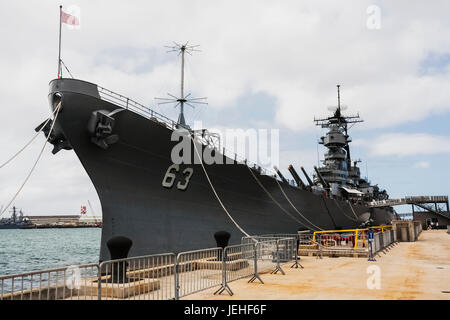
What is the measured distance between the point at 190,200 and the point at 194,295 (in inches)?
265

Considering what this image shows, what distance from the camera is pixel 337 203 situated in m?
32.1

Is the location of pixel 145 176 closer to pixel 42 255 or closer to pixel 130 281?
pixel 130 281

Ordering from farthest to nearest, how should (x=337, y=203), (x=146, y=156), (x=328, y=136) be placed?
(x=328, y=136) → (x=337, y=203) → (x=146, y=156)

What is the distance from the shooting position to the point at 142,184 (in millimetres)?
12000

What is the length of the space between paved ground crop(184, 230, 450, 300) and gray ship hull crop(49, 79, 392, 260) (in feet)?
13.8

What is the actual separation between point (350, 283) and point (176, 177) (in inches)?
279

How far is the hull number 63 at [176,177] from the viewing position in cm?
1274

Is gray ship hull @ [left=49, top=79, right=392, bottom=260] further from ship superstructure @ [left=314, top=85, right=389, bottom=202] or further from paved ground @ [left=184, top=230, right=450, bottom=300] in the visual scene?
ship superstructure @ [left=314, top=85, right=389, bottom=202]

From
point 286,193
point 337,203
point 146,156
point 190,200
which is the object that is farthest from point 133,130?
point 337,203

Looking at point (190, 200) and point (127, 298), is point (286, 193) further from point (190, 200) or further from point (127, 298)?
point (127, 298)

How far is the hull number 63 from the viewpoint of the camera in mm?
12742

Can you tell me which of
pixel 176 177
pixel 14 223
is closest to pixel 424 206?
pixel 176 177

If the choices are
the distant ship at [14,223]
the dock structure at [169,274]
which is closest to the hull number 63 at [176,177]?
the dock structure at [169,274]

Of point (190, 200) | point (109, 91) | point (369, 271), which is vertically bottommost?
point (369, 271)
